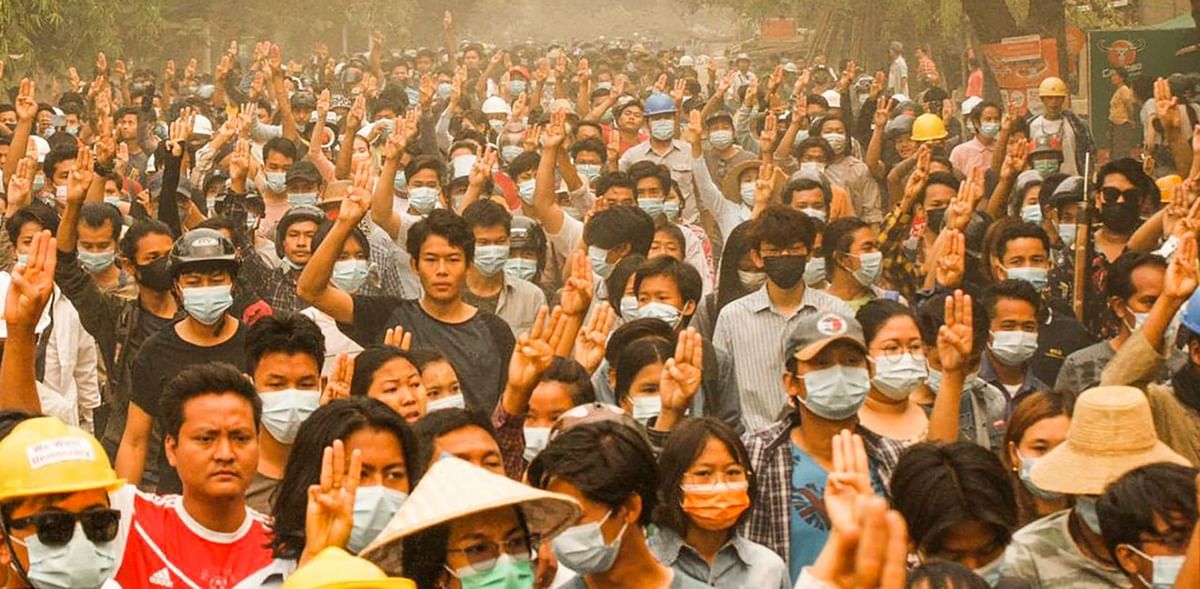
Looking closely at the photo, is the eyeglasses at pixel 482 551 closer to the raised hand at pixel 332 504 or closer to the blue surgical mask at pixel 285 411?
the raised hand at pixel 332 504

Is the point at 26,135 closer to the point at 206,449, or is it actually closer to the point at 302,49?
the point at 206,449

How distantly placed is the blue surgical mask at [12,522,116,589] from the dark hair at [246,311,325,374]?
180 cm

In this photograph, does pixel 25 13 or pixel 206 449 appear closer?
pixel 206 449

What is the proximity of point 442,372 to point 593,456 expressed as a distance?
1810 mm

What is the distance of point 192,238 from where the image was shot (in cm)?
760

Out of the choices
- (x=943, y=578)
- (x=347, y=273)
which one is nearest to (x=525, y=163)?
(x=347, y=273)

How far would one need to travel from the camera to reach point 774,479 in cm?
568

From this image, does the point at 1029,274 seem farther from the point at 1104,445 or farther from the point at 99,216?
the point at 99,216

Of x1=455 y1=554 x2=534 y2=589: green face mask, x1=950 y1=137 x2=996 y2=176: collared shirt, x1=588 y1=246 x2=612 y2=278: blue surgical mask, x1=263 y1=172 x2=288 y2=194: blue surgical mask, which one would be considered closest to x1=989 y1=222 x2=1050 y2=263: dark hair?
x1=588 y1=246 x2=612 y2=278: blue surgical mask

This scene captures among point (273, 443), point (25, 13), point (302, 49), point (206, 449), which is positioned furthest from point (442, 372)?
point (302, 49)

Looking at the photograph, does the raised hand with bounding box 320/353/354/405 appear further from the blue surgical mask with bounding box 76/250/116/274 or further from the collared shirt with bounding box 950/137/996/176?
the collared shirt with bounding box 950/137/996/176

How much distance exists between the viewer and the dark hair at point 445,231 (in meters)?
7.82

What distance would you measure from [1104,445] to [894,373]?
3.96 ft

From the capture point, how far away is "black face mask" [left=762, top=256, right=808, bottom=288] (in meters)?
7.95
